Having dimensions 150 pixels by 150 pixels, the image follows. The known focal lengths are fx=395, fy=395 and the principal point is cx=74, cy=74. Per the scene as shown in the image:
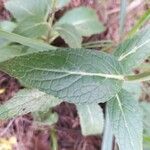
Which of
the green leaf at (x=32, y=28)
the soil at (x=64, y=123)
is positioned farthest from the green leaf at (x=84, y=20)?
the green leaf at (x=32, y=28)

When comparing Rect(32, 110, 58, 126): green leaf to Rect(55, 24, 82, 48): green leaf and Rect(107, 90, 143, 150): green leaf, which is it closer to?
Rect(55, 24, 82, 48): green leaf

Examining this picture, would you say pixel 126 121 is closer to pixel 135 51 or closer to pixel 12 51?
pixel 135 51

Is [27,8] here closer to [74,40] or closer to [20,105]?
[74,40]

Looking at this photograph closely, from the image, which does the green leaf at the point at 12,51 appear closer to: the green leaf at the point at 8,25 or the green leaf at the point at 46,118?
the green leaf at the point at 8,25

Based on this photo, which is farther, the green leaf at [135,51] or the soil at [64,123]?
the soil at [64,123]

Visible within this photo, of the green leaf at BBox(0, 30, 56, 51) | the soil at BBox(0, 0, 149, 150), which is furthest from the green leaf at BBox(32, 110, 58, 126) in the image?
the green leaf at BBox(0, 30, 56, 51)

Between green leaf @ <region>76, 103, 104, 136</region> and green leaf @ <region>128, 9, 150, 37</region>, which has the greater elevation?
green leaf @ <region>128, 9, 150, 37</region>

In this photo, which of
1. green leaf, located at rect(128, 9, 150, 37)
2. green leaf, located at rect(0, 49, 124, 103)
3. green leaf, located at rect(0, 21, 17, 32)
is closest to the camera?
green leaf, located at rect(0, 49, 124, 103)
